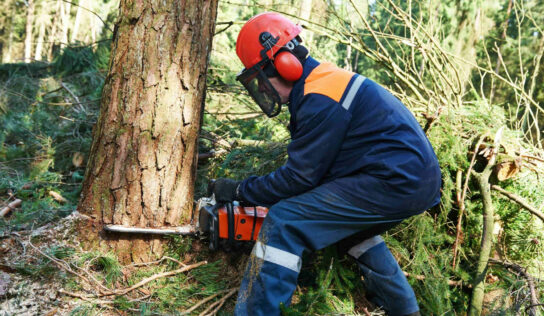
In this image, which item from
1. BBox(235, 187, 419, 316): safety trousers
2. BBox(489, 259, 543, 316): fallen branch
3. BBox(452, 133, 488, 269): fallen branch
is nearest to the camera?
BBox(235, 187, 419, 316): safety trousers

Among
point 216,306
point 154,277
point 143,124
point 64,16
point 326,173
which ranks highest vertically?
point 64,16

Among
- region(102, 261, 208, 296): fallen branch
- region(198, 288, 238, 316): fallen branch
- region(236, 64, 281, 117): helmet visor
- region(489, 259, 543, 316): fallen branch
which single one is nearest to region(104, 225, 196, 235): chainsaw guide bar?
region(102, 261, 208, 296): fallen branch

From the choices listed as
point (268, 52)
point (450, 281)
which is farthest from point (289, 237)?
point (450, 281)

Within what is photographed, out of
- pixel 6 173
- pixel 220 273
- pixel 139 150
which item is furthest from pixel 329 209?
pixel 6 173

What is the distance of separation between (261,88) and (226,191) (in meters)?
0.66

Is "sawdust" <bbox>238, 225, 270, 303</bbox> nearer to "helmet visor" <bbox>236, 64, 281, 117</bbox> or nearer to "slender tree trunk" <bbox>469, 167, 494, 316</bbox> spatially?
"helmet visor" <bbox>236, 64, 281, 117</bbox>

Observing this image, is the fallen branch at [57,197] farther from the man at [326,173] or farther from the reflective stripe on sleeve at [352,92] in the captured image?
the reflective stripe on sleeve at [352,92]

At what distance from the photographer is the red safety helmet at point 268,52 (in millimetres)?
2145

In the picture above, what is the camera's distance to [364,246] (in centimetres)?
244

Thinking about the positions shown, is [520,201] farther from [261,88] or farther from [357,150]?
[261,88]

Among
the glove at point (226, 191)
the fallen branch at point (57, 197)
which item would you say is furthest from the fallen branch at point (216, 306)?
the fallen branch at point (57, 197)

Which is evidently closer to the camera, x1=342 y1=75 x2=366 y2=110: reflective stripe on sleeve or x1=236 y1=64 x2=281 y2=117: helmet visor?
x1=342 y1=75 x2=366 y2=110: reflective stripe on sleeve

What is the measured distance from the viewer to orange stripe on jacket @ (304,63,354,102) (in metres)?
2.00

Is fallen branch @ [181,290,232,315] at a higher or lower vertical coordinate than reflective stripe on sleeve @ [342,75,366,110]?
lower
